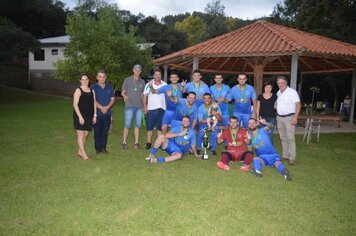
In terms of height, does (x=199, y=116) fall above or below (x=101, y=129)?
above

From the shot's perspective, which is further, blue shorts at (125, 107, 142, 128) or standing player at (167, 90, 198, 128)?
blue shorts at (125, 107, 142, 128)

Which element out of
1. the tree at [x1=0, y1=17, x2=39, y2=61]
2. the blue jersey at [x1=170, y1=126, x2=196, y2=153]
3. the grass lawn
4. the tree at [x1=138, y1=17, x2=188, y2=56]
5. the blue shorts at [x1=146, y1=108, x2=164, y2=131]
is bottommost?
the grass lawn

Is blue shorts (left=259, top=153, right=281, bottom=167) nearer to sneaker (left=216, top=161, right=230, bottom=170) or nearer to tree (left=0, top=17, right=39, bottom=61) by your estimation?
sneaker (left=216, top=161, right=230, bottom=170)

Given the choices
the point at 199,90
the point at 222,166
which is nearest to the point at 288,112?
the point at 222,166

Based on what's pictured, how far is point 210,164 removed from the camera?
22.8 feet

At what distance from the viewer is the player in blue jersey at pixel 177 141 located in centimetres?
704

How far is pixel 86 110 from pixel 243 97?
3608mm

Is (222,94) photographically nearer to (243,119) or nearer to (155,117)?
(243,119)

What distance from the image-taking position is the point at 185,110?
757cm

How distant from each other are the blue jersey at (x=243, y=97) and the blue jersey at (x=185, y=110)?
1.06m

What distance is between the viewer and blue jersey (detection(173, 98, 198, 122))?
24.8ft

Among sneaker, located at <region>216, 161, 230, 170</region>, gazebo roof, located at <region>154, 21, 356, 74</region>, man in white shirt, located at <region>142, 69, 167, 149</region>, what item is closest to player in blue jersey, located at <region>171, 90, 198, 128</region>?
man in white shirt, located at <region>142, 69, 167, 149</region>

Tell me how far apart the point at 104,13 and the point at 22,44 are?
9.36m

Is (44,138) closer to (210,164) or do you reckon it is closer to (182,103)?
(182,103)
